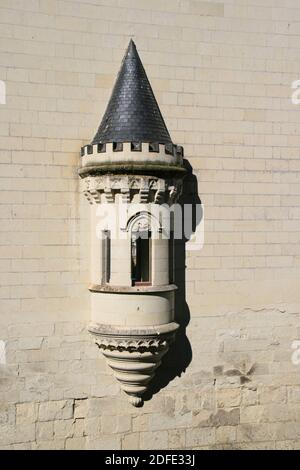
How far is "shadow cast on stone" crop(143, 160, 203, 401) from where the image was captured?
25.0ft

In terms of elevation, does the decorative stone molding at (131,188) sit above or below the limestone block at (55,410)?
above

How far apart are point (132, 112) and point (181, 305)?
2794 mm

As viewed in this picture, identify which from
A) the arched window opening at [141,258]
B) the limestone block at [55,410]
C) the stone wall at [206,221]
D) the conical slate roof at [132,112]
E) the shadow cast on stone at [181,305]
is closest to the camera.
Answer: the conical slate roof at [132,112]

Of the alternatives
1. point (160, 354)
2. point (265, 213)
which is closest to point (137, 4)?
point (265, 213)

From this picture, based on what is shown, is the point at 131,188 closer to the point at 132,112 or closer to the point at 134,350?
the point at 132,112

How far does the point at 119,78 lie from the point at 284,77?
2540mm

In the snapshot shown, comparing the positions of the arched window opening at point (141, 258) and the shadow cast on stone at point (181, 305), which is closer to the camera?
the arched window opening at point (141, 258)

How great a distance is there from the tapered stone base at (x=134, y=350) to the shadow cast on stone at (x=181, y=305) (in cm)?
33

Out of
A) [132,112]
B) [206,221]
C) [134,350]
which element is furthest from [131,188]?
[134,350]

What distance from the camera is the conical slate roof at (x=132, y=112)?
6.82 meters

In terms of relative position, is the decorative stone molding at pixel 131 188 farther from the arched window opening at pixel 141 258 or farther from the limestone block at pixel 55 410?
the limestone block at pixel 55 410

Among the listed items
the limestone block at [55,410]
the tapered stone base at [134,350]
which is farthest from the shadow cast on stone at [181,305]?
the limestone block at [55,410]

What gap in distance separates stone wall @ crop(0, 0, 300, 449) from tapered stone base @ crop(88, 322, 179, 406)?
0.35 metres

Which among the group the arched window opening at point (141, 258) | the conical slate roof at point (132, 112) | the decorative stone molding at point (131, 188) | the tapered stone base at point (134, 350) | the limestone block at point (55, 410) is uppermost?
the conical slate roof at point (132, 112)
